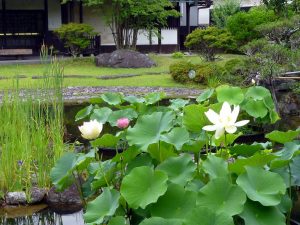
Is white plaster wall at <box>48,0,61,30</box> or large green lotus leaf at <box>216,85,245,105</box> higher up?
white plaster wall at <box>48,0,61,30</box>

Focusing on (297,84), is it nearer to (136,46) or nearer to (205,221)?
(205,221)

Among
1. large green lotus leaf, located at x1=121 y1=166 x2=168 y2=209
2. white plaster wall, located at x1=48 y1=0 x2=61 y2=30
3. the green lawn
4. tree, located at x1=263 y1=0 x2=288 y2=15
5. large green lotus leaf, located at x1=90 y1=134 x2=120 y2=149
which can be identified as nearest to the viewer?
large green lotus leaf, located at x1=121 y1=166 x2=168 y2=209

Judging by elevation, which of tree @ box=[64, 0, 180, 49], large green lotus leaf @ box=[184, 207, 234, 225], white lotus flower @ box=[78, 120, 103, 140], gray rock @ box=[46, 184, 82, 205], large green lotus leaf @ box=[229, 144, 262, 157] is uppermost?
tree @ box=[64, 0, 180, 49]

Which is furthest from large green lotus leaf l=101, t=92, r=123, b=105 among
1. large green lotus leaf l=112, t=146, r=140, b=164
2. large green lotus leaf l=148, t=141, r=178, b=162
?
large green lotus leaf l=148, t=141, r=178, b=162

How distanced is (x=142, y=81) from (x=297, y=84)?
17.7 feet

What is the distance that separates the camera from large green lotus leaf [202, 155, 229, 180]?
2.85m

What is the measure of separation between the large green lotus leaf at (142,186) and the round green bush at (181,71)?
37.3ft

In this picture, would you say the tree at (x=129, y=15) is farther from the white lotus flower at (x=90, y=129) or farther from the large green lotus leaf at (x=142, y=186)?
the large green lotus leaf at (x=142, y=186)

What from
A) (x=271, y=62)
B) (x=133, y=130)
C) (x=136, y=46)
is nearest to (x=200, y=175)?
(x=133, y=130)

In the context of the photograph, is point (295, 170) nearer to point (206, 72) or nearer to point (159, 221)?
point (159, 221)

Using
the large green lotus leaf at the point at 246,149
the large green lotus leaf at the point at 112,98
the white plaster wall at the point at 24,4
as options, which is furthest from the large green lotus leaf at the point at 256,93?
the white plaster wall at the point at 24,4

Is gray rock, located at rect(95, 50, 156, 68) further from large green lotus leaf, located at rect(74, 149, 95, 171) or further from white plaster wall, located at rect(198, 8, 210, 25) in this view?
large green lotus leaf, located at rect(74, 149, 95, 171)

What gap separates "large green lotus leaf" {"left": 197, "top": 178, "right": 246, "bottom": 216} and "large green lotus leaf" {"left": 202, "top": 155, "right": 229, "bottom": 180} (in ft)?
0.52

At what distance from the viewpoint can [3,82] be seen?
13.5 metres
